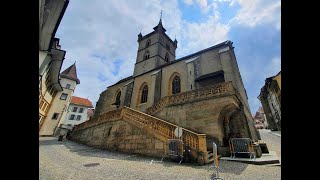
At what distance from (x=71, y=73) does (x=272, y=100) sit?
4256 centimetres

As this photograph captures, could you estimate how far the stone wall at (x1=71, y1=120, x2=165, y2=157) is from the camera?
973cm

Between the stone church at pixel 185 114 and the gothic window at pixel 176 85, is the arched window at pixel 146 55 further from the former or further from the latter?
the gothic window at pixel 176 85

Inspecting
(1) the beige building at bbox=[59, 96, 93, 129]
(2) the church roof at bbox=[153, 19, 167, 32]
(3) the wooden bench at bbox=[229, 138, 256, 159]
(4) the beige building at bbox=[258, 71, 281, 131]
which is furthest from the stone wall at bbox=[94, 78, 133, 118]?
(4) the beige building at bbox=[258, 71, 281, 131]

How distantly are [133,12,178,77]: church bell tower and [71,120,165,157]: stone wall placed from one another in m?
17.8

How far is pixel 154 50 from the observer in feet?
106

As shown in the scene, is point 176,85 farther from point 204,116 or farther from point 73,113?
point 73,113

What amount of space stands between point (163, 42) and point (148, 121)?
26.4 meters

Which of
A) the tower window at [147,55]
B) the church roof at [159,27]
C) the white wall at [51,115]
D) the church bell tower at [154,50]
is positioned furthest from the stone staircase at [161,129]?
the church roof at [159,27]

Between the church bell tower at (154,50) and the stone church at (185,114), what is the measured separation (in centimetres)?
752

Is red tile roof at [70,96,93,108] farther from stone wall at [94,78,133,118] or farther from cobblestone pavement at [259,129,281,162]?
cobblestone pavement at [259,129,281,162]

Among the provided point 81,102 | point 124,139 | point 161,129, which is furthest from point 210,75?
point 81,102
